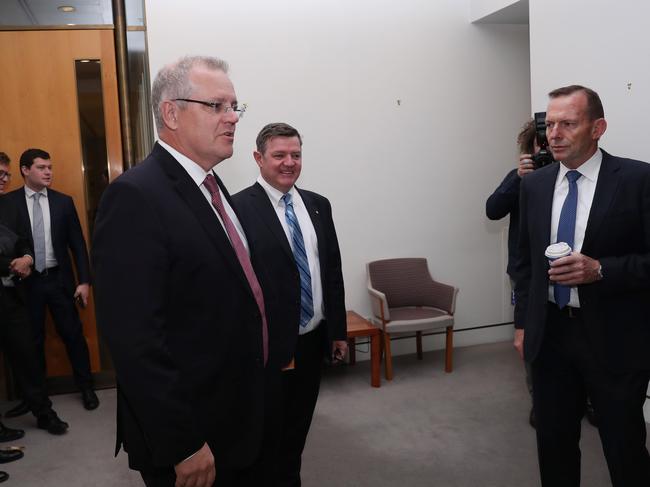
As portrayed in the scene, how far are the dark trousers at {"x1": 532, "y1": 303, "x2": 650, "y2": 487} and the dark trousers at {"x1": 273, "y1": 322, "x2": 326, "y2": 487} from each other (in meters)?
0.94

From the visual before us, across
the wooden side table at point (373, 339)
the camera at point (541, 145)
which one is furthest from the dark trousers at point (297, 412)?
the wooden side table at point (373, 339)

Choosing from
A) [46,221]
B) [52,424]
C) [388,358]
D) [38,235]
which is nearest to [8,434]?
[52,424]

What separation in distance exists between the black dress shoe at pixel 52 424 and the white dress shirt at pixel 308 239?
215cm

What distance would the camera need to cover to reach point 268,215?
254 centimetres

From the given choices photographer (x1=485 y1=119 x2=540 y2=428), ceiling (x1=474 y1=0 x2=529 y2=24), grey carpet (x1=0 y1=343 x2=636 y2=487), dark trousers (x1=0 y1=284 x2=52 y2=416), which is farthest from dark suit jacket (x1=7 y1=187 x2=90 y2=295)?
ceiling (x1=474 y1=0 x2=529 y2=24)

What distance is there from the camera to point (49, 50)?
4.51 meters

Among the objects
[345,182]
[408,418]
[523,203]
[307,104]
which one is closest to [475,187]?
[345,182]

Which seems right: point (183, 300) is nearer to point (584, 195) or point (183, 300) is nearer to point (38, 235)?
point (584, 195)

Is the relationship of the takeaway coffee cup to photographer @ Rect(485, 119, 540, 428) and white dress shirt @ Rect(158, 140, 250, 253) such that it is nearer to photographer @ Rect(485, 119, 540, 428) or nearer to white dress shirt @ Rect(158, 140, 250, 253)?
white dress shirt @ Rect(158, 140, 250, 253)

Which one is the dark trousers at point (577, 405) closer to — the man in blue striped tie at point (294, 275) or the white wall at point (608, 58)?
the man in blue striped tie at point (294, 275)

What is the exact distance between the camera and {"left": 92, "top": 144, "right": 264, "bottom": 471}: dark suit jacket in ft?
4.27

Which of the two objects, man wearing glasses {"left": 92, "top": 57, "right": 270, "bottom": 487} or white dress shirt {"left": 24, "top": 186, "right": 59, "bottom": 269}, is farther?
white dress shirt {"left": 24, "top": 186, "right": 59, "bottom": 269}

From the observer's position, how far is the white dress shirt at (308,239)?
8.64ft

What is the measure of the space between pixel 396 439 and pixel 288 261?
1.60 m
